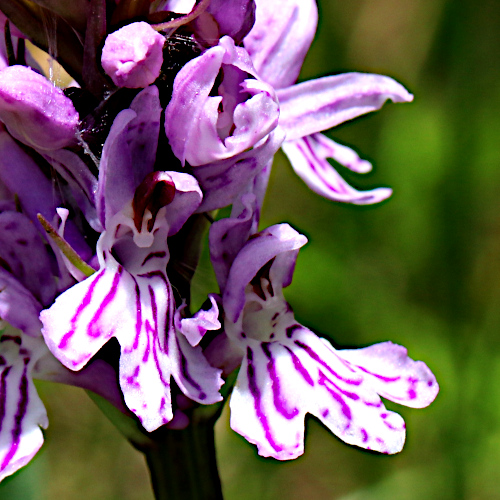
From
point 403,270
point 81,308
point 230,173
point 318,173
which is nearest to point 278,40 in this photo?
point 318,173

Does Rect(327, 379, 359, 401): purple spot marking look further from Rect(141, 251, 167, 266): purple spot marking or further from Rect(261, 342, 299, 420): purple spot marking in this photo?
Rect(141, 251, 167, 266): purple spot marking

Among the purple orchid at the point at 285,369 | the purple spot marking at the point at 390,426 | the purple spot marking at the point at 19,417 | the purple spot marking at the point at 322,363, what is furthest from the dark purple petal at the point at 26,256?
the purple spot marking at the point at 390,426

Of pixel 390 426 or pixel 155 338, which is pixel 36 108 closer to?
pixel 155 338

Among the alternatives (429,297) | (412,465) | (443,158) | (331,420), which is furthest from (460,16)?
(331,420)

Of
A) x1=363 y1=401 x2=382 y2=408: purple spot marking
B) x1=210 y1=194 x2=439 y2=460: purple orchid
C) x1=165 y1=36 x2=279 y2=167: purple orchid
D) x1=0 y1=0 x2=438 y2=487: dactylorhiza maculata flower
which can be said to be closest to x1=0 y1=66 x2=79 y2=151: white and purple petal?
x1=0 y1=0 x2=438 y2=487: dactylorhiza maculata flower

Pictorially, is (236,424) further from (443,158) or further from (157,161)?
(443,158)

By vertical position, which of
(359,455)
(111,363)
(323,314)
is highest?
(111,363)
